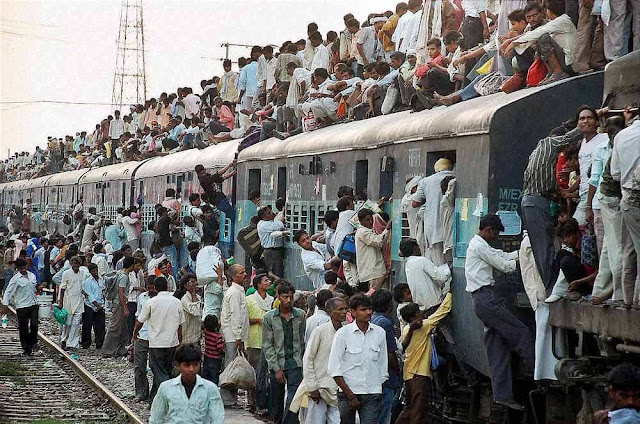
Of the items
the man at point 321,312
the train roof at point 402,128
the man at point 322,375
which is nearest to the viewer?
the man at point 322,375

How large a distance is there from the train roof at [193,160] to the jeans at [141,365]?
643 centimetres

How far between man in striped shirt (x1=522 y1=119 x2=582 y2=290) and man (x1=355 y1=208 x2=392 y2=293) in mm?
3121

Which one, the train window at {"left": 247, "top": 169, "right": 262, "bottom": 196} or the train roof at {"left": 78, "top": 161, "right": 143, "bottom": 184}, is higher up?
the train roof at {"left": 78, "top": 161, "right": 143, "bottom": 184}

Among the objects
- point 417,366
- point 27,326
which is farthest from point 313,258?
point 27,326

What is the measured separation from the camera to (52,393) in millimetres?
16938

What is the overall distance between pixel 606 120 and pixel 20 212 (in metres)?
44.8

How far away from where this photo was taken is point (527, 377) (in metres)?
10.4

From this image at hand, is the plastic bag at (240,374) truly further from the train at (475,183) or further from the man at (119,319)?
the man at (119,319)

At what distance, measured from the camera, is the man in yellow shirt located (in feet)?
36.0

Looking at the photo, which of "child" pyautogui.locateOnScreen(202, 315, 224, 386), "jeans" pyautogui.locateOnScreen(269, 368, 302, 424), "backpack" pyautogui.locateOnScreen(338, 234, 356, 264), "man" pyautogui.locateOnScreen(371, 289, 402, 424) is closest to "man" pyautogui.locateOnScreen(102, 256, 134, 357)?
"child" pyautogui.locateOnScreen(202, 315, 224, 386)

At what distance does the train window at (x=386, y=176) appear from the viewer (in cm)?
1298

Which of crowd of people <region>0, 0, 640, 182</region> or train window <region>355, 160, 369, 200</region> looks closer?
crowd of people <region>0, 0, 640, 182</region>

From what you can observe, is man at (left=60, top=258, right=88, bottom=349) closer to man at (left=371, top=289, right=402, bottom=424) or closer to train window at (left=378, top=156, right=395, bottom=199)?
train window at (left=378, top=156, right=395, bottom=199)

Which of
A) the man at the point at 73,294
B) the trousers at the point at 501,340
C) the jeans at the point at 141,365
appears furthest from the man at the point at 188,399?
the man at the point at 73,294
